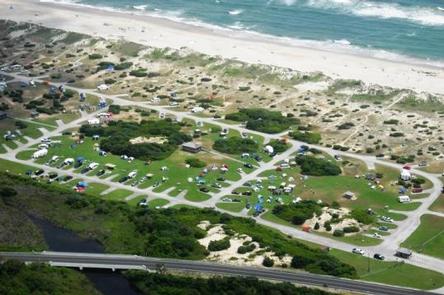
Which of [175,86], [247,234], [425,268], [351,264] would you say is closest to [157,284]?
[247,234]

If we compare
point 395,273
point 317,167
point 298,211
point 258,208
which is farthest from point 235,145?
point 395,273

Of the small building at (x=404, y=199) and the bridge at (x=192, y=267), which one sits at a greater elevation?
the small building at (x=404, y=199)

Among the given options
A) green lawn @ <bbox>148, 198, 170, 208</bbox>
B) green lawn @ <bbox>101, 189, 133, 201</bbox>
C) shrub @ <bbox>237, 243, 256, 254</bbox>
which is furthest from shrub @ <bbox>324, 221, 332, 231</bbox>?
green lawn @ <bbox>101, 189, 133, 201</bbox>

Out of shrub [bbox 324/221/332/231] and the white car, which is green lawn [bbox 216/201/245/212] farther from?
the white car

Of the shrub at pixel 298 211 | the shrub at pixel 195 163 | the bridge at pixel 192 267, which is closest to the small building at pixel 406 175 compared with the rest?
the shrub at pixel 298 211

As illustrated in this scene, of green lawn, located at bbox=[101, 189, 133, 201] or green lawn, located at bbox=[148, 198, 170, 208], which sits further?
green lawn, located at bbox=[101, 189, 133, 201]

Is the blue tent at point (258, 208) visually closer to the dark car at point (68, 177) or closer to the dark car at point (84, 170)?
Result: the dark car at point (84, 170)

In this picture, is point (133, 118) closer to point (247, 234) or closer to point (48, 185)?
point (48, 185)

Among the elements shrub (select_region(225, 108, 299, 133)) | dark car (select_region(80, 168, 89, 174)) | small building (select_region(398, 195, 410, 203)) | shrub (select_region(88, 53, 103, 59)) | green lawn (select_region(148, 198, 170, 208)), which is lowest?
green lawn (select_region(148, 198, 170, 208))
